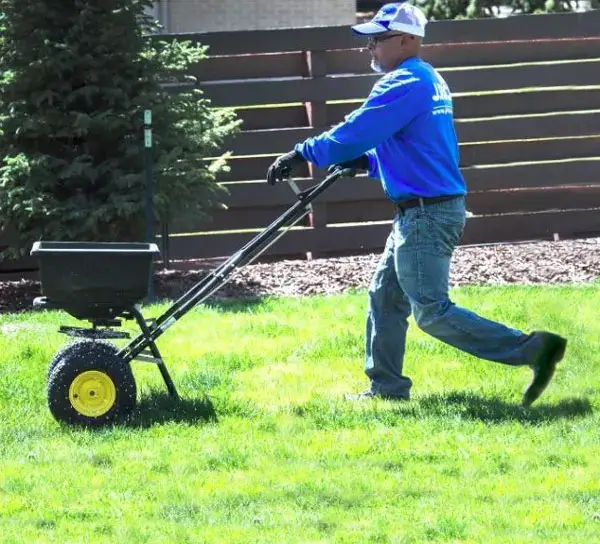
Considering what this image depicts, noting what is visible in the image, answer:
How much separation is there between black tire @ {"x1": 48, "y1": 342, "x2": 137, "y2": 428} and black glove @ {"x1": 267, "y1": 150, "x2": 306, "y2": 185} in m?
1.09

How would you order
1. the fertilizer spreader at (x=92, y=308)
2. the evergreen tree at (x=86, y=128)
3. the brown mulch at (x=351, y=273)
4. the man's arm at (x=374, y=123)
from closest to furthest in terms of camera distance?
the fertilizer spreader at (x=92, y=308) → the man's arm at (x=374, y=123) → the evergreen tree at (x=86, y=128) → the brown mulch at (x=351, y=273)

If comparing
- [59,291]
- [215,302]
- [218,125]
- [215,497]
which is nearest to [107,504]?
[215,497]

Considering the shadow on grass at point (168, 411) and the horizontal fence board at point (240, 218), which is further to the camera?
the horizontal fence board at point (240, 218)

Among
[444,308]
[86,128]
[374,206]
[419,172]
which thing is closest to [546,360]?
[444,308]

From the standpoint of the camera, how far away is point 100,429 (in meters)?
6.34

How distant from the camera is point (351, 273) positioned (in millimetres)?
10633

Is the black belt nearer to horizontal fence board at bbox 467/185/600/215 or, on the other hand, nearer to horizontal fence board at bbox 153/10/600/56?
horizontal fence board at bbox 153/10/600/56

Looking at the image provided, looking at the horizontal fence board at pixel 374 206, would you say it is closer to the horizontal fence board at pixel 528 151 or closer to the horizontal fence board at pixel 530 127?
the horizontal fence board at pixel 528 151

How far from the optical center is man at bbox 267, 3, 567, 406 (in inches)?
255

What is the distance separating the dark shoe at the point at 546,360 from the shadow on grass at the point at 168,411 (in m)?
1.49

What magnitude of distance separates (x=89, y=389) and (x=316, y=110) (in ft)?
19.0

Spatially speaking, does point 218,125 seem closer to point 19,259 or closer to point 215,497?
point 19,259

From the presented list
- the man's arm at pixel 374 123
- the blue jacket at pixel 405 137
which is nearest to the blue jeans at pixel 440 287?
the blue jacket at pixel 405 137

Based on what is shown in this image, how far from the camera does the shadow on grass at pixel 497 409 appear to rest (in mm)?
6368
